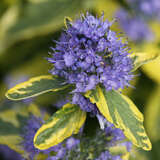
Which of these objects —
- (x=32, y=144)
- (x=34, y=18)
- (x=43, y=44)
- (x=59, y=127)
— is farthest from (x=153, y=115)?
Result: (x=59, y=127)

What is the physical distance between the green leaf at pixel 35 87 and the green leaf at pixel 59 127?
75mm

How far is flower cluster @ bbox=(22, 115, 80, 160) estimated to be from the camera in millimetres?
977

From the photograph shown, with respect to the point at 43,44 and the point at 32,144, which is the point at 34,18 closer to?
the point at 43,44

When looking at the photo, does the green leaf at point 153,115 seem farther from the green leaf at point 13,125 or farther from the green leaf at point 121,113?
the green leaf at point 121,113

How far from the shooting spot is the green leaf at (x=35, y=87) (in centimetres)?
83

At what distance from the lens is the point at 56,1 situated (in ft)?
8.02

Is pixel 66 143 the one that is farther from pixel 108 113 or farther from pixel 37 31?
pixel 37 31

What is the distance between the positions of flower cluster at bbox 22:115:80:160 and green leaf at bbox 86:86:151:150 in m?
0.21

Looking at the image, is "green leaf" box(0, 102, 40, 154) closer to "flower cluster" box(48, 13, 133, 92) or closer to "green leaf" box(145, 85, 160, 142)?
"flower cluster" box(48, 13, 133, 92)

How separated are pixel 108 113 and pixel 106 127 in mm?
239

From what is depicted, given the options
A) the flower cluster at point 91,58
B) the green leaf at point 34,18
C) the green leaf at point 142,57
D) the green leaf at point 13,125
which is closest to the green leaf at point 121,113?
the flower cluster at point 91,58

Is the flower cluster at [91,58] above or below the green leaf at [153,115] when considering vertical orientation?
above

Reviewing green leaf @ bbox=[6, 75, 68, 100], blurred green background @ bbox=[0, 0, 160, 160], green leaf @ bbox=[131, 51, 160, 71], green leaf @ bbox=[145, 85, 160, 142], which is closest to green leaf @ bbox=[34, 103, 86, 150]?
green leaf @ bbox=[6, 75, 68, 100]

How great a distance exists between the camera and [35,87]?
0.87 metres
